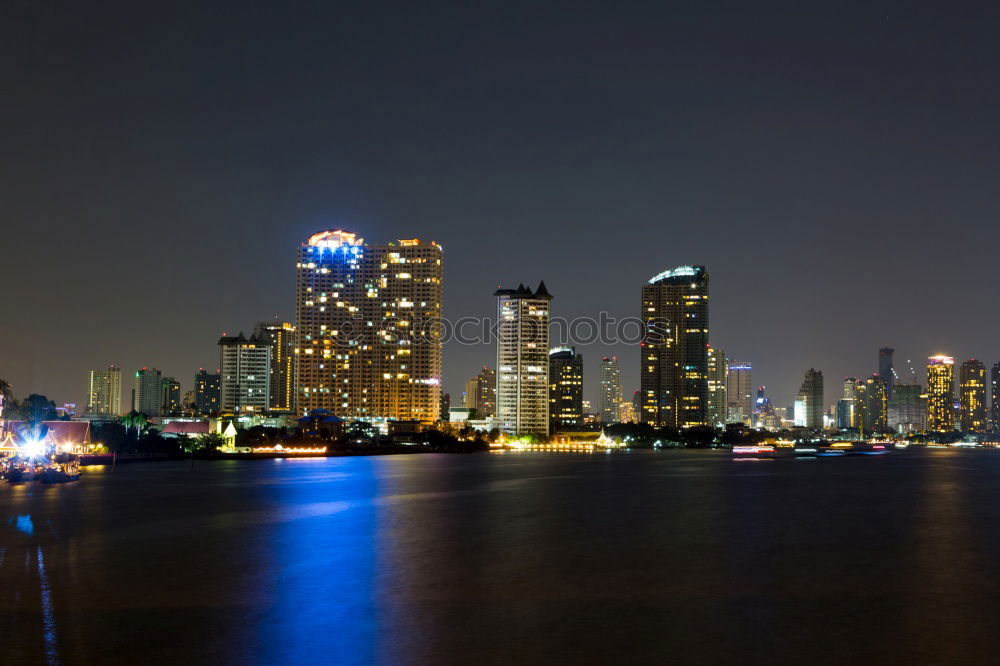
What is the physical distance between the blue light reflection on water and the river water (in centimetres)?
12

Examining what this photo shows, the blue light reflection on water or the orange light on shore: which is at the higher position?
the blue light reflection on water

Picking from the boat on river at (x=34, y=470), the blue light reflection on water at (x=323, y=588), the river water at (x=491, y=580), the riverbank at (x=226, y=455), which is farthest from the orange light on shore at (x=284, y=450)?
the blue light reflection on water at (x=323, y=588)

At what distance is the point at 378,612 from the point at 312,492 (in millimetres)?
53233

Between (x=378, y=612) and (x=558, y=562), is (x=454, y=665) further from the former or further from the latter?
(x=558, y=562)

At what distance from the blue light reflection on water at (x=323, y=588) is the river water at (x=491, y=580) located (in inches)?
4.7

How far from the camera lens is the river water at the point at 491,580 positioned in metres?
24.2

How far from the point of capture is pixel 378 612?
29.0m

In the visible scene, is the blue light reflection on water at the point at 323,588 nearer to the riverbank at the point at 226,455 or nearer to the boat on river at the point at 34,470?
the boat on river at the point at 34,470

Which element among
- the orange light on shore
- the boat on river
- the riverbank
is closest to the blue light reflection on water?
the boat on river

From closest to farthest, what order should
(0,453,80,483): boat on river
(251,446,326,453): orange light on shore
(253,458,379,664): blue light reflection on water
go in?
(253,458,379,664): blue light reflection on water → (0,453,80,483): boat on river → (251,446,326,453): orange light on shore

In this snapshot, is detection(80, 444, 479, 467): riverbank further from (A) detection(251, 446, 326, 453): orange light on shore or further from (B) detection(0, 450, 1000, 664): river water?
(B) detection(0, 450, 1000, 664): river water

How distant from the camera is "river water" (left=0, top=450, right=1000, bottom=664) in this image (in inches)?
953

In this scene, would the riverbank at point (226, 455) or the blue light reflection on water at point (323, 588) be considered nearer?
the blue light reflection on water at point (323, 588)

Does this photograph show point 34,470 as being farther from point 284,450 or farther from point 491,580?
point 284,450
